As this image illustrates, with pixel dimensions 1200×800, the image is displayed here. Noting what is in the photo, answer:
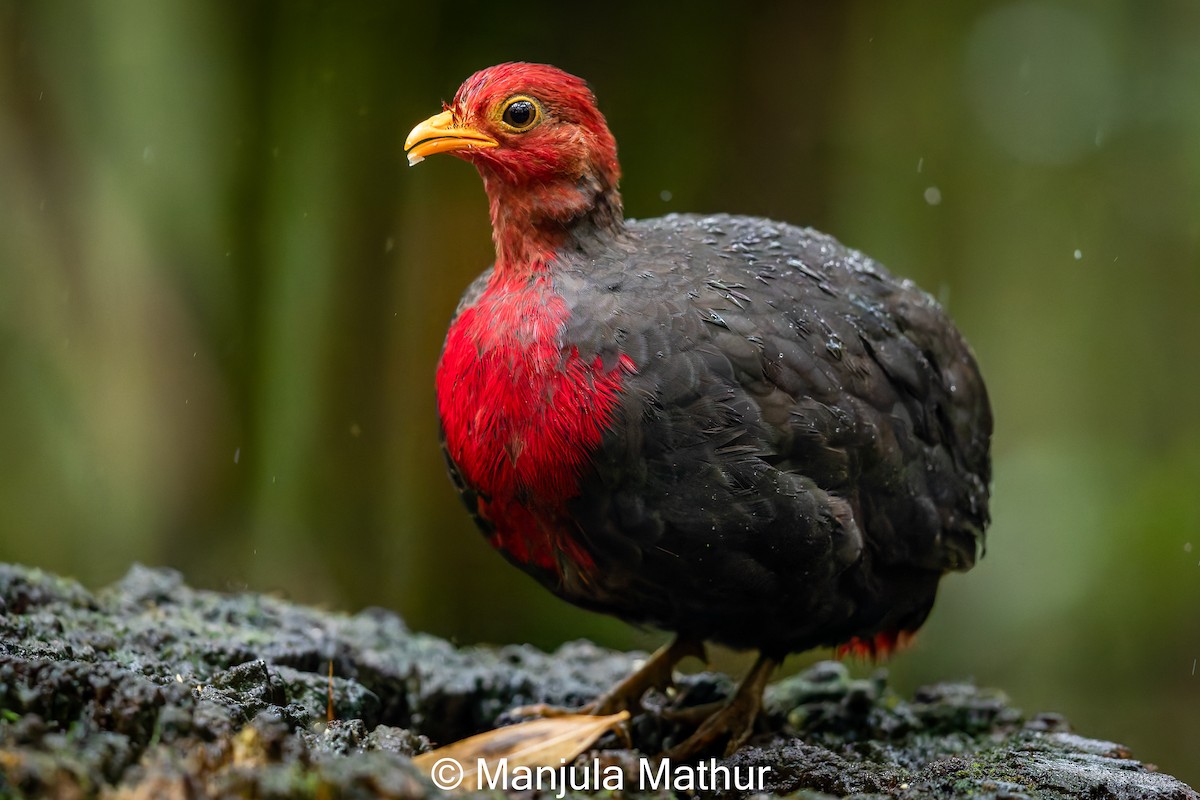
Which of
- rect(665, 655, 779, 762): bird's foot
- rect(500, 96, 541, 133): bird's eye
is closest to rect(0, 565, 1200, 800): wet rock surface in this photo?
rect(665, 655, 779, 762): bird's foot

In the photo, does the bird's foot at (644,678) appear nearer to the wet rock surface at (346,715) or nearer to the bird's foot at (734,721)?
the wet rock surface at (346,715)

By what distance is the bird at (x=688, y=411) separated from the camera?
286cm

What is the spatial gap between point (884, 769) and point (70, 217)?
14.7ft

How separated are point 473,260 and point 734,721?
3097 millimetres

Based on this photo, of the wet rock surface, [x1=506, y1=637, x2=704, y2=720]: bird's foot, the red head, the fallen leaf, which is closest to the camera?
the wet rock surface

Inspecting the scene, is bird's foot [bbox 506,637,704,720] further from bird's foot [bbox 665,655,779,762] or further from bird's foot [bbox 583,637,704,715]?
bird's foot [bbox 665,655,779,762]

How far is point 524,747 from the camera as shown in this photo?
270 centimetres

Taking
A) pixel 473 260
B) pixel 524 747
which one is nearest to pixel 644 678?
pixel 524 747

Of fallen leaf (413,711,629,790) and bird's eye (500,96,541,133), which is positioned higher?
bird's eye (500,96,541,133)

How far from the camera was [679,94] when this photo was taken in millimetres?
5875

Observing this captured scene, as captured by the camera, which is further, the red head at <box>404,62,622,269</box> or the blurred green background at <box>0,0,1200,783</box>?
the blurred green background at <box>0,0,1200,783</box>

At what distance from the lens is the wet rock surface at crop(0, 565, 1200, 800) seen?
6.25 ft

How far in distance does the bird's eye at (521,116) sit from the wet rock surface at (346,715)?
1.63m

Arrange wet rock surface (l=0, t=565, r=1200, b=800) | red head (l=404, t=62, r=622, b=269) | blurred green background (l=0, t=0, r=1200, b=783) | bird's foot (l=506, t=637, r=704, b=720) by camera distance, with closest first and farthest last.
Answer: wet rock surface (l=0, t=565, r=1200, b=800), red head (l=404, t=62, r=622, b=269), bird's foot (l=506, t=637, r=704, b=720), blurred green background (l=0, t=0, r=1200, b=783)
